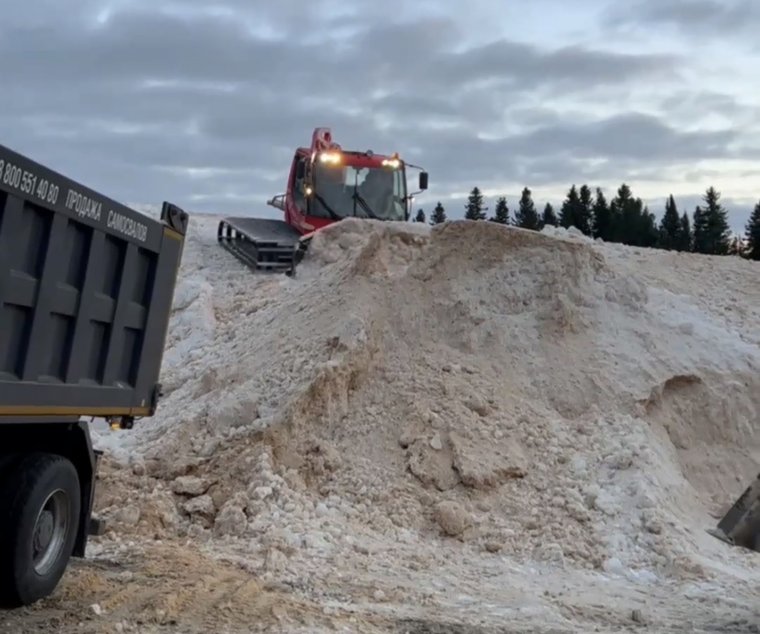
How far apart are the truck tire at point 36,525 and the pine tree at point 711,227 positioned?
47.6m

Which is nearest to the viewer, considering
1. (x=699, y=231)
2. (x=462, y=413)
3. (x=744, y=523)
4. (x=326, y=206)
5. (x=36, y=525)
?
(x=36, y=525)

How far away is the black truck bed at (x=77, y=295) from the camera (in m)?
5.79

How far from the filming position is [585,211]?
52938 mm

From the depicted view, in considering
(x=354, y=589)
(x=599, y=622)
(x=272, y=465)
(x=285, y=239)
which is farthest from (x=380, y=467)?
(x=285, y=239)

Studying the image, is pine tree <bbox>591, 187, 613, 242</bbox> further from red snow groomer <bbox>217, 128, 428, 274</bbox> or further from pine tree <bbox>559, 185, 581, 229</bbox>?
red snow groomer <bbox>217, 128, 428, 274</bbox>

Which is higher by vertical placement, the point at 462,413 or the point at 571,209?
the point at 571,209

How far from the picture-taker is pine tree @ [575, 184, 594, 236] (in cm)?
5044

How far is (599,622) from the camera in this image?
7.76m

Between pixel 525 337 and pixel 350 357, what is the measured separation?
2490 millimetres

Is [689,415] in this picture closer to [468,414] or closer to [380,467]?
[468,414]

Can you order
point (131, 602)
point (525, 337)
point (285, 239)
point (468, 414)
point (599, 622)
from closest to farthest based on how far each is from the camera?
point (131, 602) < point (599, 622) < point (468, 414) < point (525, 337) < point (285, 239)

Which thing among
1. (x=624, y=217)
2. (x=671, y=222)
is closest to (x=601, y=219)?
(x=624, y=217)

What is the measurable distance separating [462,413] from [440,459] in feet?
2.71

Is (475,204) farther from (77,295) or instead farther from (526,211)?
(77,295)
